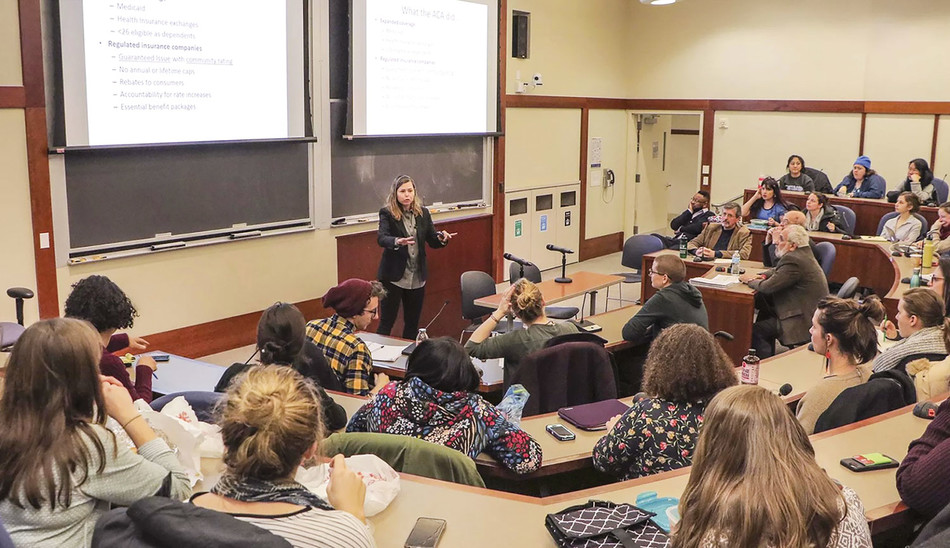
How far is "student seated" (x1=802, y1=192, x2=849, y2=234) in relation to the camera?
8430 mm

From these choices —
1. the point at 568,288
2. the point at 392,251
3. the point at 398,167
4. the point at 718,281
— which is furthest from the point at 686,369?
the point at 398,167

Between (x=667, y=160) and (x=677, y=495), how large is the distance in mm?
10884

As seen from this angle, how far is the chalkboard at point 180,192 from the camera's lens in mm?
5832

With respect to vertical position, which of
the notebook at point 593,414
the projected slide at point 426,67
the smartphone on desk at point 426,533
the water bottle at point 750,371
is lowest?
the notebook at point 593,414

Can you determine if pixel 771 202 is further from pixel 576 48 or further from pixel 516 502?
pixel 516 502

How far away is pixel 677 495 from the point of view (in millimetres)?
2609

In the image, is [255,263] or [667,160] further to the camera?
[667,160]

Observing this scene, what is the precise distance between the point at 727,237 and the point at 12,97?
5755mm

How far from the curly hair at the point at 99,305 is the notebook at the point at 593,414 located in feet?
5.79

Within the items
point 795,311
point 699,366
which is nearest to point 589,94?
point 795,311

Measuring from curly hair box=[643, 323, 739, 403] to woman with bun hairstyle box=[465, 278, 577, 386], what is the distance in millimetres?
1256

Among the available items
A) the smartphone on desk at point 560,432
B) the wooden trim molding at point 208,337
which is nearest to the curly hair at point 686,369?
the smartphone on desk at point 560,432

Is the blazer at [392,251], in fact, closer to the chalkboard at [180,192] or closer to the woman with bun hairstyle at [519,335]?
the chalkboard at [180,192]

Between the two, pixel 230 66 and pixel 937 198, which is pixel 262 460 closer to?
pixel 230 66
